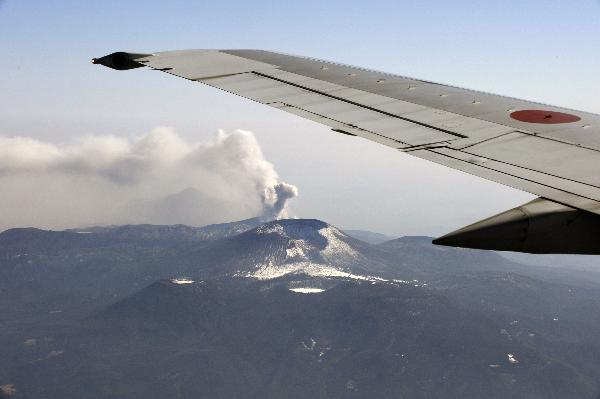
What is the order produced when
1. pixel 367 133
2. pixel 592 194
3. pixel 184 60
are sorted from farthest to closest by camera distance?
1. pixel 184 60
2. pixel 367 133
3. pixel 592 194

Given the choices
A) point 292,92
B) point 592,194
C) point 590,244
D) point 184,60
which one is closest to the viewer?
point 590,244

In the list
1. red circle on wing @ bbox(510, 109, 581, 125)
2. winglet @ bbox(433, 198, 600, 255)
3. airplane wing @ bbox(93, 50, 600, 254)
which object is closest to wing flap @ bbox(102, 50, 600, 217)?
airplane wing @ bbox(93, 50, 600, 254)

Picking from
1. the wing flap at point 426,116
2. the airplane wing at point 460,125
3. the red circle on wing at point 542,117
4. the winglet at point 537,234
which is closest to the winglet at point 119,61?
the airplane wing at point 460,125

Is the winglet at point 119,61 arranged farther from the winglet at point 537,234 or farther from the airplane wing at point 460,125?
the winglet at point 537,234

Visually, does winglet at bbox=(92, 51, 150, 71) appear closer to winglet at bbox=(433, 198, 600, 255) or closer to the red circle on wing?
winglet at bbox=(433, 198, 600, 255)

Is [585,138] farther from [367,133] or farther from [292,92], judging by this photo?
[292,92]

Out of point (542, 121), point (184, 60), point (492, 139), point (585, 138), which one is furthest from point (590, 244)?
point (184, 60)

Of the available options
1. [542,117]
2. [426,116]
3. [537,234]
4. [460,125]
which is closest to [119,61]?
[426,116]
